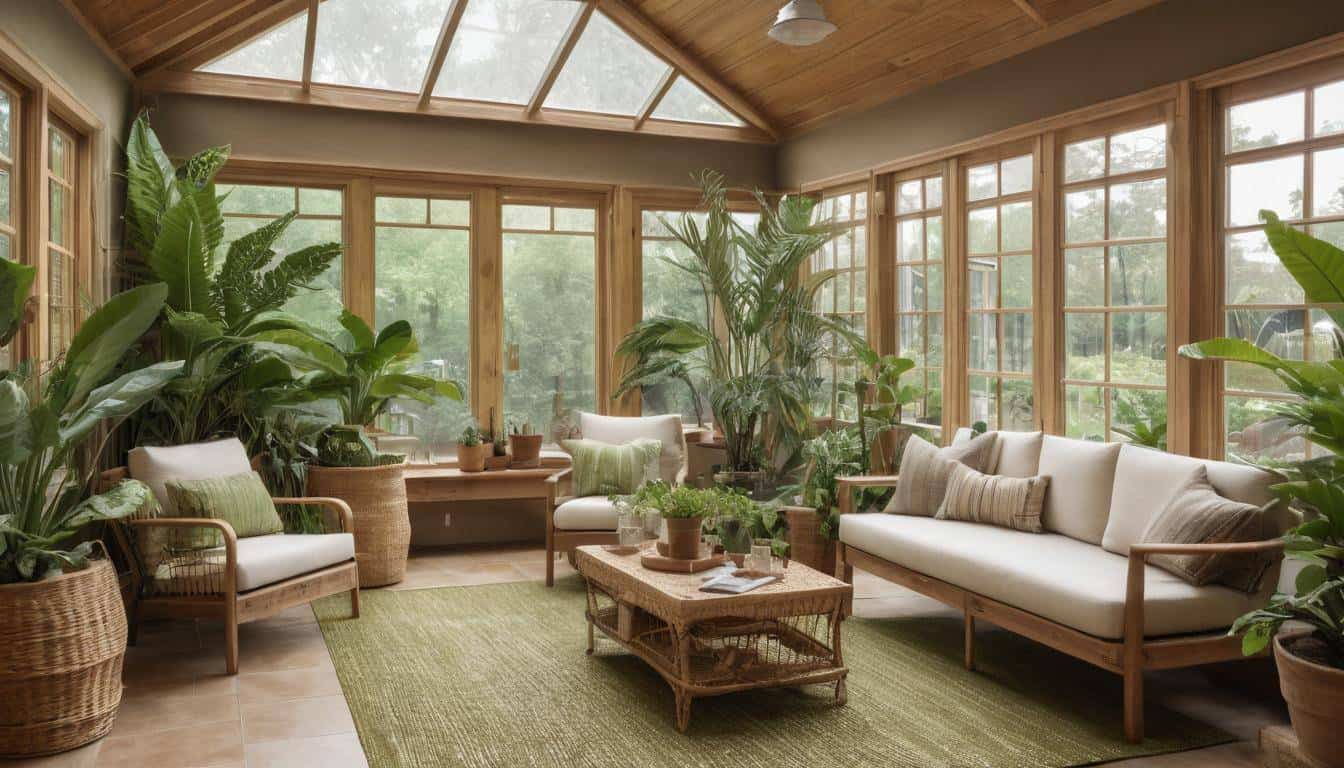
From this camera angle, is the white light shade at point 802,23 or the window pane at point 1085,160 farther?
the window pane at point 1085,160

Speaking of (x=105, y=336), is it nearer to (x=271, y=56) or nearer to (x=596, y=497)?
(x=596, y=497)

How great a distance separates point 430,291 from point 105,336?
10.5ft

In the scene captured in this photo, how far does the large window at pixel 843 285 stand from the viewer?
22.1 feet

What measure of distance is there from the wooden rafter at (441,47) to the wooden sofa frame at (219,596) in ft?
9.77

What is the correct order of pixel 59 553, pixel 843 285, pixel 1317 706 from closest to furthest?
1. pixel 1317 706
2. pixel 59 553
3. pixel 843 285

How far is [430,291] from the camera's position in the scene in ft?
22.4

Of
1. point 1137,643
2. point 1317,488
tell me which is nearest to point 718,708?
point 1137,643

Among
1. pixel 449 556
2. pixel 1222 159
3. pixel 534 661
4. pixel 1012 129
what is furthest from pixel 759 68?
pixel 534 661

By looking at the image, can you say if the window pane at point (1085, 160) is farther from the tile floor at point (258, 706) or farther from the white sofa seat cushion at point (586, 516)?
the white sofa seat cushion at point (586, 516)

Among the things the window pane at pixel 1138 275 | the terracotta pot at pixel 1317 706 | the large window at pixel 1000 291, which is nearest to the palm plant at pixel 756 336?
the large window at pixel 1000 291

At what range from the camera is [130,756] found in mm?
3350

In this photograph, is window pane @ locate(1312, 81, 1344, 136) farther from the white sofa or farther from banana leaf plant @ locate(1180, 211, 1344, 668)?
the white sofa

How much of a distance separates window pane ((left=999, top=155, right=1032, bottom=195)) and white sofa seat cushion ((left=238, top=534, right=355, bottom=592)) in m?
3.77

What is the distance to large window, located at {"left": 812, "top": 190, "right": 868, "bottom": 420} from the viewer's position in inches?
265
